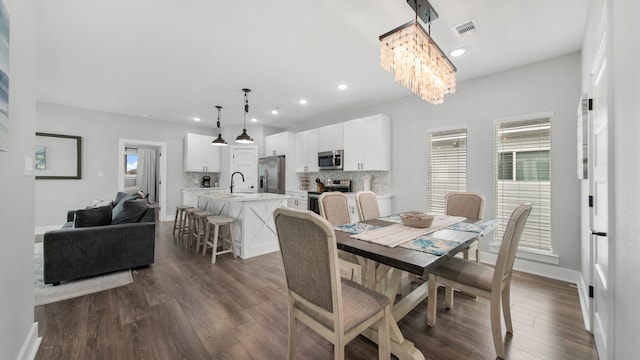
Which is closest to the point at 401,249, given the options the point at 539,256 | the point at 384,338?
the point at 384,338

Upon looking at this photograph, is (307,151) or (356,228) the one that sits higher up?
(307,151)

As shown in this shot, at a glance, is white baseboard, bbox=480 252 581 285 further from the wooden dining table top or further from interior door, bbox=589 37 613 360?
the wooden dining table top

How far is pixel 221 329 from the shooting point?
1.91 metres

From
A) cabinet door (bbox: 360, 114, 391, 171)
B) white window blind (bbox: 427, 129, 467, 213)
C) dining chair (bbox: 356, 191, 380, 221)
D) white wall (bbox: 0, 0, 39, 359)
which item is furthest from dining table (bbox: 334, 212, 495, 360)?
cabinet door (bbox: 360, 114, 391, 171)

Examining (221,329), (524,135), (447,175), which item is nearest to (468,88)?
(524,135)

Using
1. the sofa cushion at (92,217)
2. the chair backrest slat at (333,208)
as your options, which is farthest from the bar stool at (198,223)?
the chair backrest slat at (333,208)

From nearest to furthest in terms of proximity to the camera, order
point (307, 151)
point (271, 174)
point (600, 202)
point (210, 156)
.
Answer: point (600, 202) → point (307, 151) → point (271, 174) → point (210, 156)

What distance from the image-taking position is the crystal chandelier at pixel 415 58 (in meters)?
1.71

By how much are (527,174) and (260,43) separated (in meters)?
3.70

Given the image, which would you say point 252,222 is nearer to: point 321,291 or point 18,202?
point 18,202

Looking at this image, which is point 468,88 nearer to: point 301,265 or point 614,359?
point 614,359

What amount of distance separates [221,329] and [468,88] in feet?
14.0

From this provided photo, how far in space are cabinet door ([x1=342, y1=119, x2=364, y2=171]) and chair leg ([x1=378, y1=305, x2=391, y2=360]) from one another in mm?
3535

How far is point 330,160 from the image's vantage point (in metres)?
5.29
